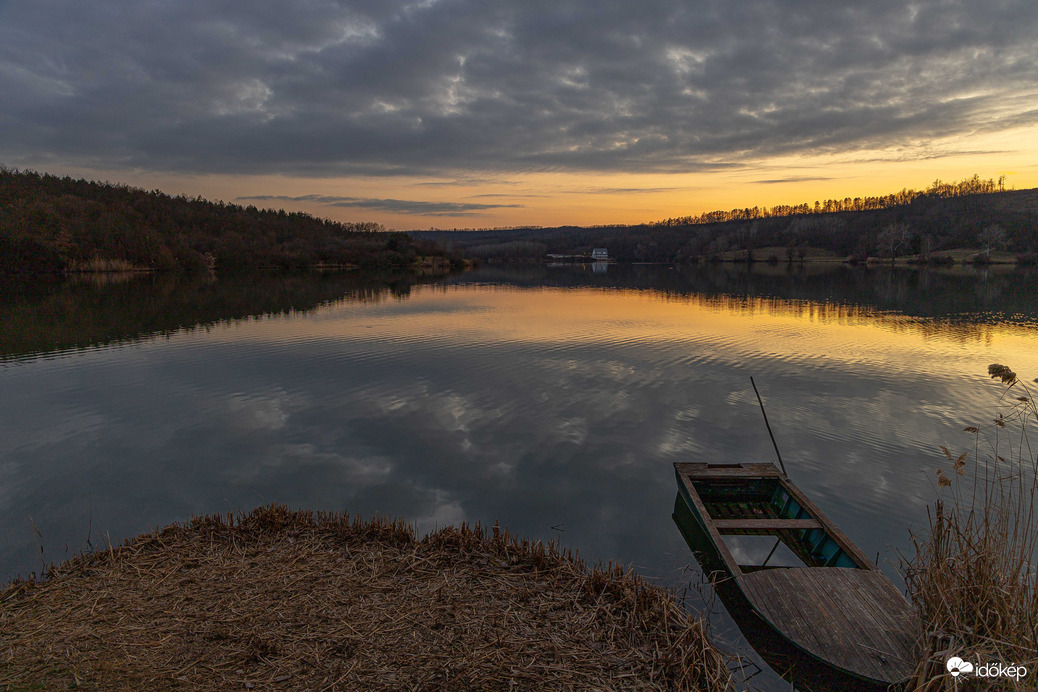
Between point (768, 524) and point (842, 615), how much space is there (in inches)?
67.3

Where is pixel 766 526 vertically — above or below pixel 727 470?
below

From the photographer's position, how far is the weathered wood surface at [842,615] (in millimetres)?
4594

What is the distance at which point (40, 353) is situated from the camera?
1725cm

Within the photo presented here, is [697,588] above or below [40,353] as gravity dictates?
below

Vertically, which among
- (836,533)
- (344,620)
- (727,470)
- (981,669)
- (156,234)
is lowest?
(836,533)

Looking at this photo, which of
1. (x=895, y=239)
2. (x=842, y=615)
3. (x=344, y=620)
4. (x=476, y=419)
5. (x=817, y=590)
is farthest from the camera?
(x=895, y=239)

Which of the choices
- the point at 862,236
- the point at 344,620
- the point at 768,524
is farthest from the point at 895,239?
the point at 344,620

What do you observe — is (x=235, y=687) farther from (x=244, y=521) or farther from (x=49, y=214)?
(x=49, y=214)

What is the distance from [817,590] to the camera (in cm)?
546

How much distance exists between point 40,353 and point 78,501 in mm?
13592

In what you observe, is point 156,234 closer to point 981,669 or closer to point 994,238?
point 981,669

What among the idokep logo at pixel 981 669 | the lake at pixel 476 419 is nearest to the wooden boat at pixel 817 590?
the lake at pixel 476 419

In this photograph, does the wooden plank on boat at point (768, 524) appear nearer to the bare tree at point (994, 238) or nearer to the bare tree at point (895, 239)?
the bare tree at point (994, 238)

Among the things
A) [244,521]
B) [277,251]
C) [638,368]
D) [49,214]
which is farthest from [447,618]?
[277,251]
